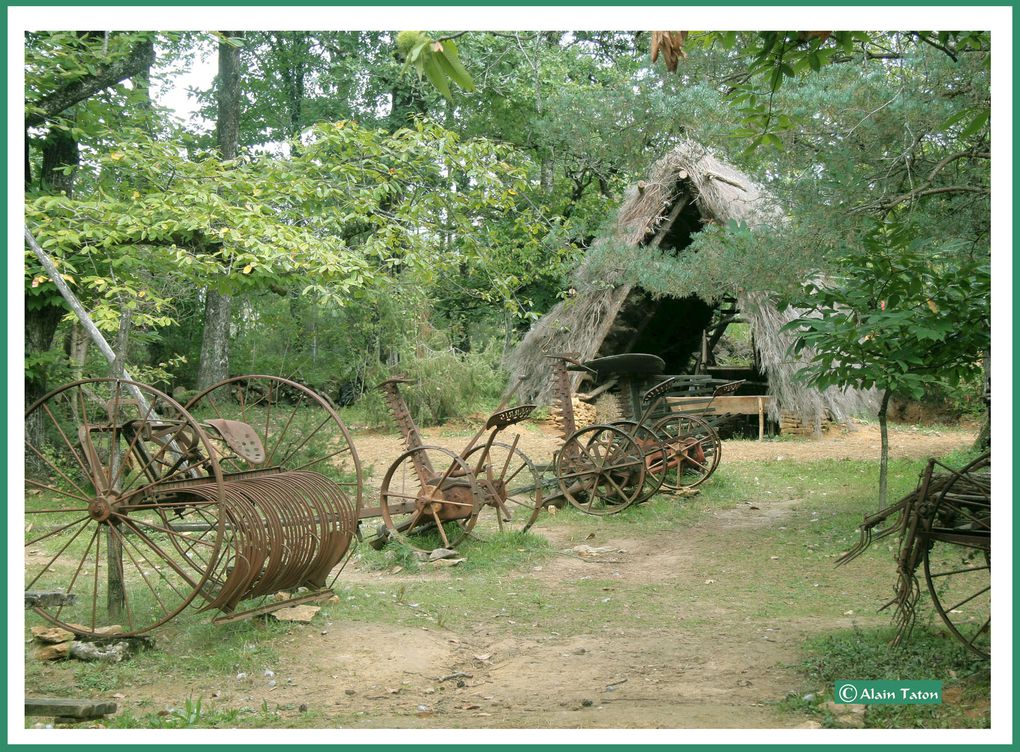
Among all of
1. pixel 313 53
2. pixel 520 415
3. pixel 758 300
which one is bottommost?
pixel 520 415

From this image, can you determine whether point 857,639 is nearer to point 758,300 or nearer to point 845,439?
point 758,300

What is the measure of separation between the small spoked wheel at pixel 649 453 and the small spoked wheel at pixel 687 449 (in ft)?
0.57

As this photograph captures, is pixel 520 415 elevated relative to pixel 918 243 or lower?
lower

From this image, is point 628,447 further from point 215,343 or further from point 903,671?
point 215,343

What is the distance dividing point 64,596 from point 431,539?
3.23 meters

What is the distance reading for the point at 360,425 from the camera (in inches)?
709

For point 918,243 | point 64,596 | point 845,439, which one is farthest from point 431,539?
point 845,439

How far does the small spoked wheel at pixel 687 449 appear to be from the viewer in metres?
11.0

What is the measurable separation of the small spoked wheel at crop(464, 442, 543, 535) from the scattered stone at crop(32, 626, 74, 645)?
3625 mm

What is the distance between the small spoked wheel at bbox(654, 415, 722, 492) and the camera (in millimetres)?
10984

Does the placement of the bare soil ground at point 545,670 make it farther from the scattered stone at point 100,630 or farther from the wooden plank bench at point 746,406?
the wooden plank bench at point 746,406

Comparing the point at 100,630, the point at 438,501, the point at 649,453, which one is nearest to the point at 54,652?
the point at 100,630

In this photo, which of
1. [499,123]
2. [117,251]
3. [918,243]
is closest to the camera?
[918,243]

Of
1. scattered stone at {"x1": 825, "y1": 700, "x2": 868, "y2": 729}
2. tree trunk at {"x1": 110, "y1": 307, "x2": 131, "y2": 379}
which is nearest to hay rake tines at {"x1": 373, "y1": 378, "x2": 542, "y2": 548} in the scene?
tree trunk at {"x1": 110, "y1": 307, "x2": 131, "y2": 379}
